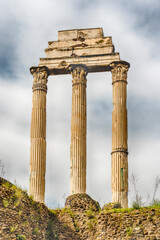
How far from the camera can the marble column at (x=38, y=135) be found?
30719 mm

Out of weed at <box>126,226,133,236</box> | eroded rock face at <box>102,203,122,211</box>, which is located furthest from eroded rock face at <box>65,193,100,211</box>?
weed at <box>126,226,133,236</box>

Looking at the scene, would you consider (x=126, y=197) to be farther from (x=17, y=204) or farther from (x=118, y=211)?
(x=17, y=204)

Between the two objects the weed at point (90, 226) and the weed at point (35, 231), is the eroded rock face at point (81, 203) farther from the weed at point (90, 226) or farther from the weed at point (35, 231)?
the weed at point (35, 231)

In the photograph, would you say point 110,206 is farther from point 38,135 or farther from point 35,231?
point 38,135

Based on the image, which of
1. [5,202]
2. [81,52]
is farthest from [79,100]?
[5,202]

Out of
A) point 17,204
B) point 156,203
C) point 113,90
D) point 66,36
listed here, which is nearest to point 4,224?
point 17,204

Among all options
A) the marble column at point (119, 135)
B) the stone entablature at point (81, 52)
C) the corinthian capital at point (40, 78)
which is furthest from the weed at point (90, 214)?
the stone entablature at point (81, 52)

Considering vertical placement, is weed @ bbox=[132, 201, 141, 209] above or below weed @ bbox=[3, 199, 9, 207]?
above

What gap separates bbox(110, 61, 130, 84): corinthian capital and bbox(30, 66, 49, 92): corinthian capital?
11.5 feet

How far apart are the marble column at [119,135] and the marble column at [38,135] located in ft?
11.6

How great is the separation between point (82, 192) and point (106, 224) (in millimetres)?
5761

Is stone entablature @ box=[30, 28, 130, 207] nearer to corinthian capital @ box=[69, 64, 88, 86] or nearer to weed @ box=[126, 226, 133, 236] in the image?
corinthian capital @ box=[69, 64, 88, 86]

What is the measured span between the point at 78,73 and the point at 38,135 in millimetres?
3886

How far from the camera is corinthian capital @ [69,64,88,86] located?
32375 mm
